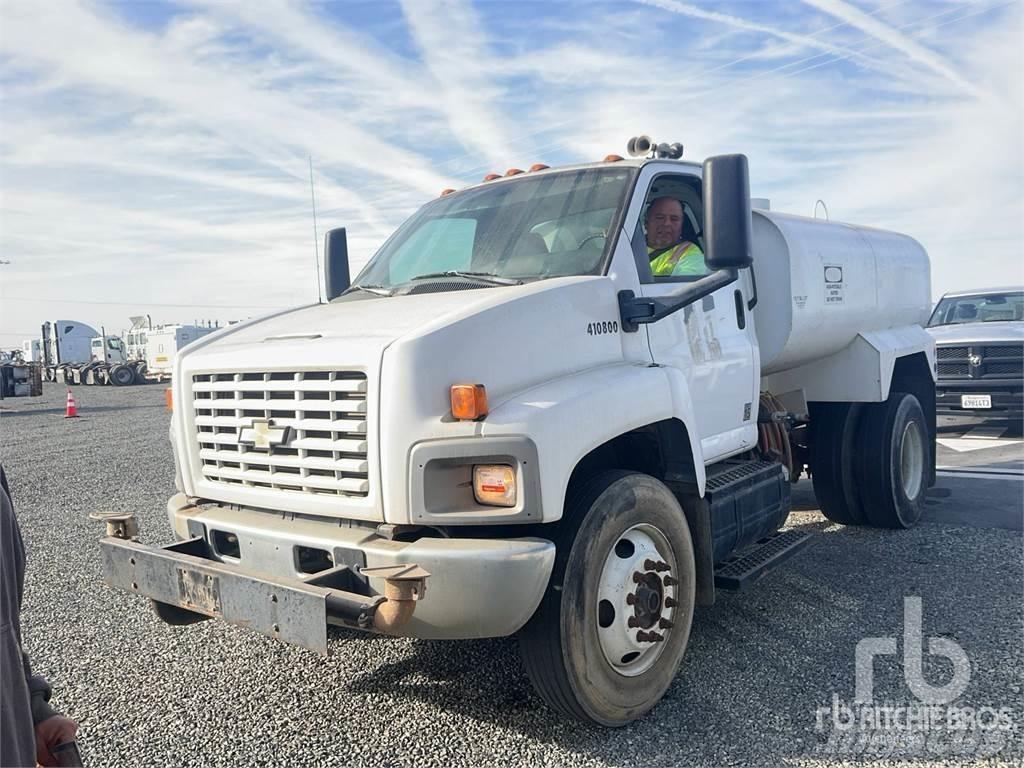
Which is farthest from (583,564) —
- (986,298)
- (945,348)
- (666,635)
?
(986,298)

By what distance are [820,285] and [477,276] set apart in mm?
2713

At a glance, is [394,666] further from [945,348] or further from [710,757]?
[945,348]

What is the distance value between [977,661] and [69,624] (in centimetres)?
495

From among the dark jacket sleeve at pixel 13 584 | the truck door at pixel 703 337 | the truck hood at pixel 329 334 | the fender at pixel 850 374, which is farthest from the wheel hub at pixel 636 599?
the fender at pixel 850 374

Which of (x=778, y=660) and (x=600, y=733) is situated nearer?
(x=600, y=733)

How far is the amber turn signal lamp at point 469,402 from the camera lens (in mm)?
3045

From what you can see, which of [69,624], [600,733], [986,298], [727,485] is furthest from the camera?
[986,298]

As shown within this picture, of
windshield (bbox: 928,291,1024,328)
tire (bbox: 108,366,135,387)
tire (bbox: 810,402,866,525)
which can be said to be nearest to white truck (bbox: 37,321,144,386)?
tire (bbox: 108,366,135,387)

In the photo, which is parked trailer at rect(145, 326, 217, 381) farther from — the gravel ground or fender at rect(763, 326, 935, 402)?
fender at rect(763, 326, 935, 402)

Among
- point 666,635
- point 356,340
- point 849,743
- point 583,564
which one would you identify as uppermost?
point 356,340

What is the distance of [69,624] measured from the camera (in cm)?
482

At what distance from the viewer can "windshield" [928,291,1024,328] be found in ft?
41.5

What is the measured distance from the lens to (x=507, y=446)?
2.98 meters

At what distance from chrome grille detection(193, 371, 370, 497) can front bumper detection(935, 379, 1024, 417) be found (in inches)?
394
